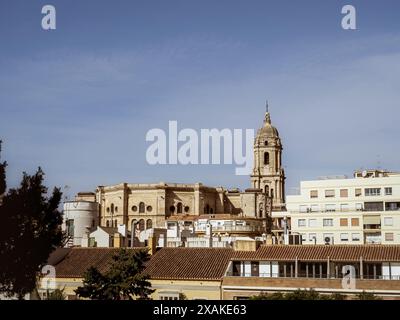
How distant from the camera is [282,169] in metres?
82.1

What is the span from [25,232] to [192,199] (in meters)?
59.4

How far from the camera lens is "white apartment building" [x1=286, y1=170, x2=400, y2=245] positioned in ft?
139

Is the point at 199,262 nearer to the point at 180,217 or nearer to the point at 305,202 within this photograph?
the point at 305,202

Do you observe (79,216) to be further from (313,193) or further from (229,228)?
(313,193)

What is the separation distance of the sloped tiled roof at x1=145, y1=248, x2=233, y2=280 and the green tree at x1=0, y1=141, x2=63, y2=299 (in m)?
8.54

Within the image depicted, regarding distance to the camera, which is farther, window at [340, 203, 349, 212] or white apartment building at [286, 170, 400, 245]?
window at [340, 203, 349, 212]

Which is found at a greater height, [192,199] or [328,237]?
[192,199]

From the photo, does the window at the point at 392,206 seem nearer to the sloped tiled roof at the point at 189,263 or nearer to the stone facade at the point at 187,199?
the sloped tiled roof at the point at 189,263

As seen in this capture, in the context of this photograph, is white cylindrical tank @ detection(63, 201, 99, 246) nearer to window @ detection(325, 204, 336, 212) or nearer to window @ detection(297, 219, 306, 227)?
window @ detection(297, 219, 306, 227)

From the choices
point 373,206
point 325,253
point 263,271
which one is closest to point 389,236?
point 373,206

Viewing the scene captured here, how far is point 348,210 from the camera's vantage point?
4378cm

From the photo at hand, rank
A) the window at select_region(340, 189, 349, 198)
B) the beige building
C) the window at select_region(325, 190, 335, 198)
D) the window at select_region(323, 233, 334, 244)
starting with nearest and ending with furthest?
the beige building < the window at select_region(323, 233, 334, 244) < the window at select_region(340, 189, 349, 198) < the window at select_region(325, 190, 335, 198)

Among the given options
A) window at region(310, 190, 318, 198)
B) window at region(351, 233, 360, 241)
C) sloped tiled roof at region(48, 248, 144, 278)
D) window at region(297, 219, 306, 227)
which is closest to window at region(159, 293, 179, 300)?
sloped tiled roof at region(48, 248, 144, 278)

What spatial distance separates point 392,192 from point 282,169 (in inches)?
1551
